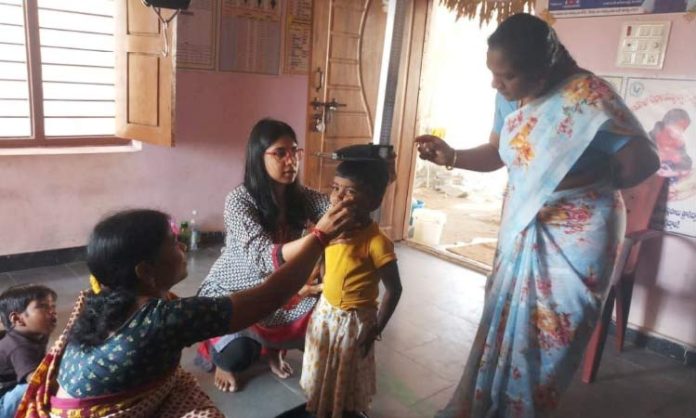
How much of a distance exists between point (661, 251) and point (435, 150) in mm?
1620

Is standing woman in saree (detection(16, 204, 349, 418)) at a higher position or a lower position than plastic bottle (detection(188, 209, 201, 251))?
higher

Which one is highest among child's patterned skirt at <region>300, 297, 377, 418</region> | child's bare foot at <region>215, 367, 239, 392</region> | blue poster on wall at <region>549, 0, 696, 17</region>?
blue poster on wall at <region>549, 0, 696, 17</region>

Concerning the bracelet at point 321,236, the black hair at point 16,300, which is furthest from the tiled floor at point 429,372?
the bracelet at point 321,236

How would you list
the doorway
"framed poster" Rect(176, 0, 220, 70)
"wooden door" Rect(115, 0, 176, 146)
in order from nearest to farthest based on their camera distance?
"wooden door" Rect(115, 0, 176, 146) → "framed poster" Rect(176, 0, 220, 70) → the doorway

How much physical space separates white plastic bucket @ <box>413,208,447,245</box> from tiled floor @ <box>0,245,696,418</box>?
3.48ft

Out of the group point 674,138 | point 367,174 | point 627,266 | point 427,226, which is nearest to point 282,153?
point 367,174

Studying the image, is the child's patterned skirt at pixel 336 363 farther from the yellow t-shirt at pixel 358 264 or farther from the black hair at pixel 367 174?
the black hair at pixel 367 174

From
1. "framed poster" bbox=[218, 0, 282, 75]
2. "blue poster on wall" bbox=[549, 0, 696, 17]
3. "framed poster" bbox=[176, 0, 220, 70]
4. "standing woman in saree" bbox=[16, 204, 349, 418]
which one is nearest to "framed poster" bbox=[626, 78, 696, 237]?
"blue poster on wall" bbox=[549, 0, 696, 17]

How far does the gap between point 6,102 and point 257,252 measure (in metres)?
2.14

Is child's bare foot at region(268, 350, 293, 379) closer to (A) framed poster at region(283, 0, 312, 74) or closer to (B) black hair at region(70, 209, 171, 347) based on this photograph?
(B) black hair at region(70, 209, 171, 347)

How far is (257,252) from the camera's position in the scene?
5.98 ft

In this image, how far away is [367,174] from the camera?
1520 millimetres

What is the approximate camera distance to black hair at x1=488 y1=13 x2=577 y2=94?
55.8 inches

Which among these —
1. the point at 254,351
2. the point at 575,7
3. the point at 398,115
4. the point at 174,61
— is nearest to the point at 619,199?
the point at 254,351
